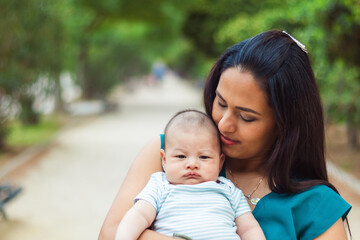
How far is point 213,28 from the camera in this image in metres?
18.9

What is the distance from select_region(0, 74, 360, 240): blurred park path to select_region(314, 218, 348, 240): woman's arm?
3.51 meters

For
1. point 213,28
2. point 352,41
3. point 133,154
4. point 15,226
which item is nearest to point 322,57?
point 352,41

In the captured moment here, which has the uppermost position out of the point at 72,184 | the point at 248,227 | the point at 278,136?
the point at 278,136

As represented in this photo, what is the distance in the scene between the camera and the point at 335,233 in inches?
83.3

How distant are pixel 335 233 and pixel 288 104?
2.00 ft

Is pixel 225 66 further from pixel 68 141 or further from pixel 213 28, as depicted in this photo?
pixel 213 28

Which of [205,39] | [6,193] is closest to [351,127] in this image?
[6,193]

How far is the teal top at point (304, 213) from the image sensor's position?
6.97 feet

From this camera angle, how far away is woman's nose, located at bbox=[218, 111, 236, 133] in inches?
87.0

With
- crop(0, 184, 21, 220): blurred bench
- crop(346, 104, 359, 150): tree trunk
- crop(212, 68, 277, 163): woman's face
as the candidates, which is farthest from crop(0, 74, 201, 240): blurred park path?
crop(346, 104, 359, 150): tree trunk

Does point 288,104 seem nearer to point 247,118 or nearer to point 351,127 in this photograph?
point 247,118

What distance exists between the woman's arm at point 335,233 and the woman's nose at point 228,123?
0.61 m

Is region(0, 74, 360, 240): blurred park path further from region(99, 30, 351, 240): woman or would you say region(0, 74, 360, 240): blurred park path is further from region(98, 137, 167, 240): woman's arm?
region(99, 30, 351, 240): woman

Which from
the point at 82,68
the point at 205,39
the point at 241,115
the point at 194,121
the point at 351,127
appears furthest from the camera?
the point at 82,68
